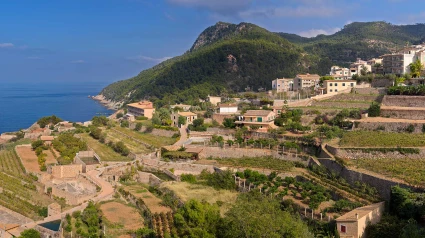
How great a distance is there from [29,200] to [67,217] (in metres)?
5.43

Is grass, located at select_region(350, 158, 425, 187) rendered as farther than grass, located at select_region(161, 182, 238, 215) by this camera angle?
No

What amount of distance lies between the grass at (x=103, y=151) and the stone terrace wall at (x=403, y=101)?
2330cm

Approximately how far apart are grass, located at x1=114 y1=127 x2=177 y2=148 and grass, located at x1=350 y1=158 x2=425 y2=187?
1897 centimetres

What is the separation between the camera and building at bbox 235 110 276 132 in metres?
36.8

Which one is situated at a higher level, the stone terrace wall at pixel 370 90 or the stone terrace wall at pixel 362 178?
the stone terrace wall at pixel 370 90

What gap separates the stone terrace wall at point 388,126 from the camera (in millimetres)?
29141

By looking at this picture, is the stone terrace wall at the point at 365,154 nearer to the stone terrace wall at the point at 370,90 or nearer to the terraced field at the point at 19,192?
the stone terrace wall at the point at 370,90

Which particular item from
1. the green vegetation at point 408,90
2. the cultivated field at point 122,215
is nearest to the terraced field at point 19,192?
the cultivated field at point 122,215

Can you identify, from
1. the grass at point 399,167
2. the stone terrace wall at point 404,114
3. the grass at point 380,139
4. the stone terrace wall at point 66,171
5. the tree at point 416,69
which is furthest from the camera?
the tree at point 416,69

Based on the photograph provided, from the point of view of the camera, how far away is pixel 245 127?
37438 millimetres

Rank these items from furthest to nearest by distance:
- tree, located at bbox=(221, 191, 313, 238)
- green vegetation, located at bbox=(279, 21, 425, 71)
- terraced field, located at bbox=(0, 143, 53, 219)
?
1. green vegetation, located at bbox=(279, 21, 425, 71)
2. terraced field, located at bbox=(0, 143, 53, 219)
3. tree, located at bbox=(221, 191, 313, 238)

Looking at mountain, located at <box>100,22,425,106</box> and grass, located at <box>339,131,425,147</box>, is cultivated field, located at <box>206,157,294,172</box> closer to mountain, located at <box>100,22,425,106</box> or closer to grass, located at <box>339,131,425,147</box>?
grass, located at <box>339,131,425,147</box>

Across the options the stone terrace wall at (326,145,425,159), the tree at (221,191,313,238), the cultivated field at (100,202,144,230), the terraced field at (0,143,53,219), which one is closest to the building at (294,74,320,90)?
the stone terrace wall at (326,145,425,159)

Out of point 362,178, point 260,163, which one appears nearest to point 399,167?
point 362,178
